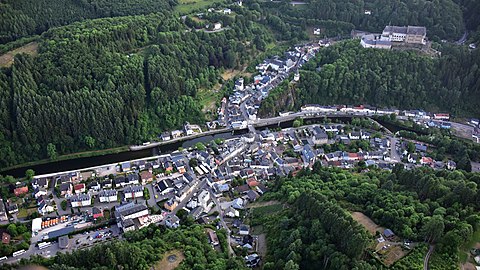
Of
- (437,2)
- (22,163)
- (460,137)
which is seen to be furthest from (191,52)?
(437,2)

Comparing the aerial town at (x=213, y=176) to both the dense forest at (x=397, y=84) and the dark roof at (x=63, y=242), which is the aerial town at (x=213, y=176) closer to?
the dark roof at (x=63, y=242)

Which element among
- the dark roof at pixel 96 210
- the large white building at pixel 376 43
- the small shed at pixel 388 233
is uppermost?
the large white building at pixel 376 43

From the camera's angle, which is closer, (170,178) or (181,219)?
(181,219)

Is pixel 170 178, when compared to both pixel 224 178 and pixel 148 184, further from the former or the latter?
pixel 224 178

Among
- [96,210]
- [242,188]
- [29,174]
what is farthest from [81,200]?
[242,188]

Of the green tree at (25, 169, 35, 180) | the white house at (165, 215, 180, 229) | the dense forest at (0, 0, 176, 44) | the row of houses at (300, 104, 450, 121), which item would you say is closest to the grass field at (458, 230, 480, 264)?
the white house at (165, 215, 180, 229)

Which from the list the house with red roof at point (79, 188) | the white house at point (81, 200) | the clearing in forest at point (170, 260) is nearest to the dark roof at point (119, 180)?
the house with red roof at point (79, 188)

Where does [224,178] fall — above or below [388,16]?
below

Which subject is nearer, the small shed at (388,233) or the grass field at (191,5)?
the small shed at (388,233)
